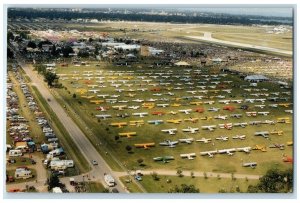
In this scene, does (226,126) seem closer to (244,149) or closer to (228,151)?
(244,149)

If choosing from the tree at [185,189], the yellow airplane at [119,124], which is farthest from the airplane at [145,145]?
the tree at [185,189]

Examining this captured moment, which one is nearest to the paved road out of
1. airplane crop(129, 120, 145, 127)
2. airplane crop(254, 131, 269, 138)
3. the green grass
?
the green grass

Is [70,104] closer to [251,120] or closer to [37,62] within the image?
[37,62]

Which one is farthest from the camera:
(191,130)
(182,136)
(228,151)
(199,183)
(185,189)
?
(191,130)

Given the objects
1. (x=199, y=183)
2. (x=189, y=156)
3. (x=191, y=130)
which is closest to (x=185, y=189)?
(x=199, y=183)

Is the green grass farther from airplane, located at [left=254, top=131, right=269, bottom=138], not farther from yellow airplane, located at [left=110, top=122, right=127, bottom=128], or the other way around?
yellow airplane, located at [left=110, top=122, right=127, bottom=128]
